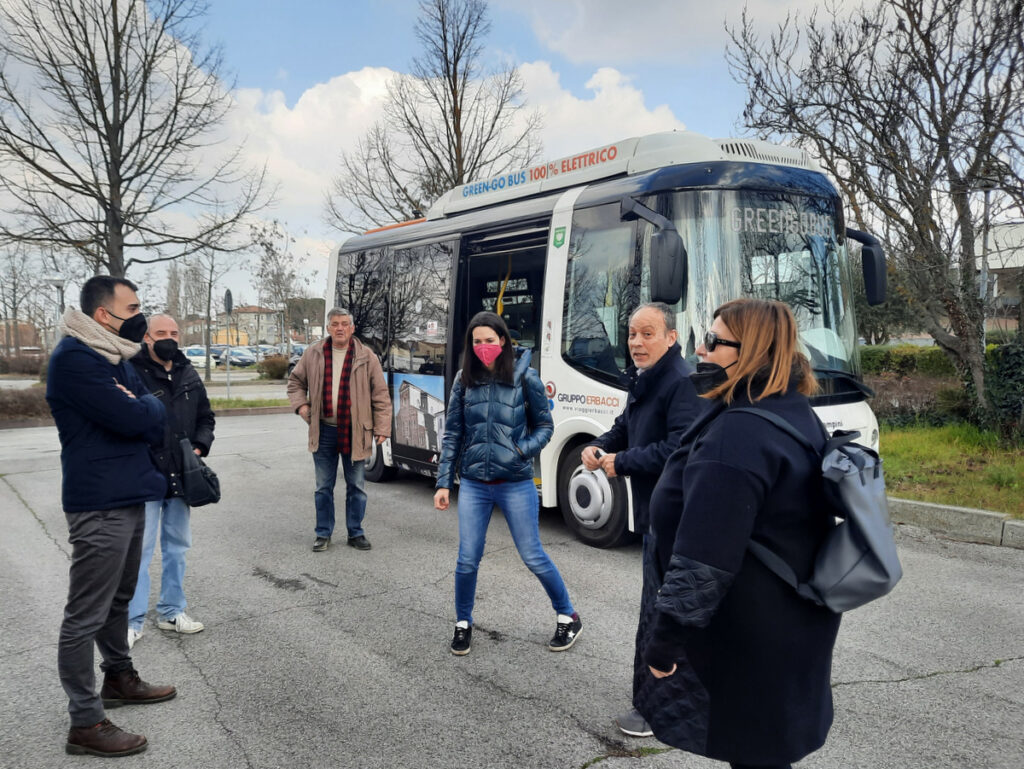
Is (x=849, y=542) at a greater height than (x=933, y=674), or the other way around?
(x=849, y=542)

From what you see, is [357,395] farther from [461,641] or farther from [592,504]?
[461,641]

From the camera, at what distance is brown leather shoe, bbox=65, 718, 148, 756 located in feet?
9.61

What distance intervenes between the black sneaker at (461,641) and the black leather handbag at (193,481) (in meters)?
1.56

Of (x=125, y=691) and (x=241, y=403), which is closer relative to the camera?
(x=125, y=691)

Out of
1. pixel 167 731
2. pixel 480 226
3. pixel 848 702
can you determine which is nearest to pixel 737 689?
pixel 848 702

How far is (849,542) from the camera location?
179cm

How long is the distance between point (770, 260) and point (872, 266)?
1269 mm

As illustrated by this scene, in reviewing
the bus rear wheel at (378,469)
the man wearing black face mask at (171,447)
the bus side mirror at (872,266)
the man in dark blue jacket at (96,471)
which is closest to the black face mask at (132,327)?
the man in dark blue jacket at (96,471)

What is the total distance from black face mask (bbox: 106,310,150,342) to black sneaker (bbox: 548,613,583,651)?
256cm

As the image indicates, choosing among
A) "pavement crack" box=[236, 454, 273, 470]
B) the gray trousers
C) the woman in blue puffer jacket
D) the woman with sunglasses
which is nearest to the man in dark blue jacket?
the gray trousers

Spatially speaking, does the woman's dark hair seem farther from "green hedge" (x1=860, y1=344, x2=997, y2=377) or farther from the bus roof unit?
"green hedge" (x1=860, y1=344, x2=997, y2=377)

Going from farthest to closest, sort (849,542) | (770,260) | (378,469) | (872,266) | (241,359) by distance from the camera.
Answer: (241,359) → (378,469) → (872,266) → (770,260) → (849,542)

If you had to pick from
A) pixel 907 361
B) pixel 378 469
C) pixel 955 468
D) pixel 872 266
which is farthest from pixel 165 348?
pixel 907 361

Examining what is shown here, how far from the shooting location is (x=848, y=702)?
11.1 ft
